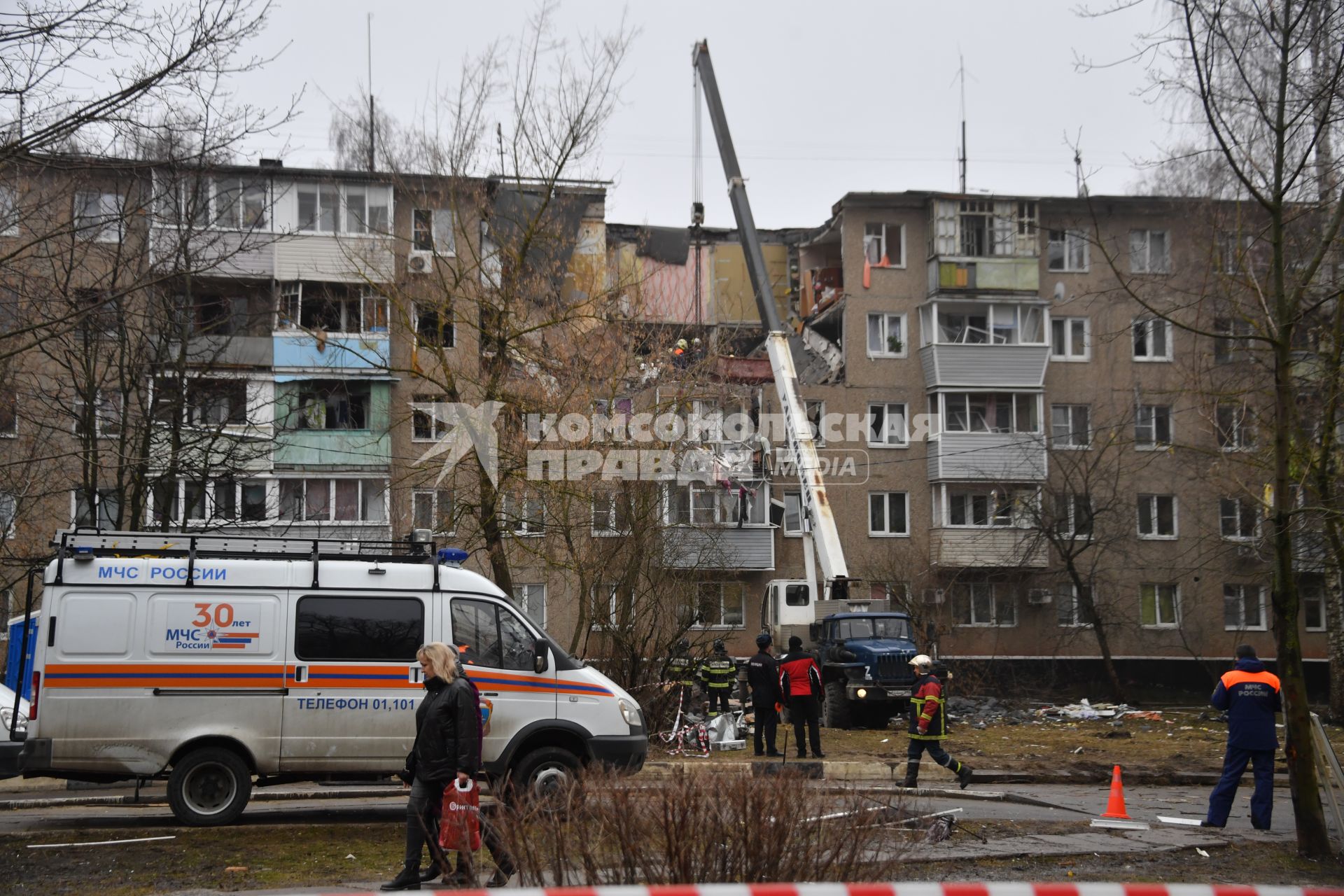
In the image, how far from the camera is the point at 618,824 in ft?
20.5

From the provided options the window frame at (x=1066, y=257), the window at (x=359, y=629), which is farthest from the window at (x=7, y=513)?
the window frame at (x=1066, y=257)

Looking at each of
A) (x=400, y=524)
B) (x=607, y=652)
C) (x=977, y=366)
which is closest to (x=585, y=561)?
(x=607, y=652)

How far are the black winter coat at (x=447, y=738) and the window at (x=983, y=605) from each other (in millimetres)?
34444

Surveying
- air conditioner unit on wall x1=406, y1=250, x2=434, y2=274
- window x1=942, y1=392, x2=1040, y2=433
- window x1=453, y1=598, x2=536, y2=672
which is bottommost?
window x1=453, y1=598, x2=536, y2=672

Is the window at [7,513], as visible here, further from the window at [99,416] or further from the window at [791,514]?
the window at [791,514]

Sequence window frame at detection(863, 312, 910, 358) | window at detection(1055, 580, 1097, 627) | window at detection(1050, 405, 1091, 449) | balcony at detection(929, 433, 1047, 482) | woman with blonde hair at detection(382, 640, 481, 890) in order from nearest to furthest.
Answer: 1. woman with blonde hair at detection(382, 640, 481, 890)
2. window at detection(1055, 580, 1097, 627)
3. balcony at detection(929, 433, 1047, 482)
4. window at detection(1050, 405, 1091, 449)
5. window frame at detection(863, 312, 910, 358)

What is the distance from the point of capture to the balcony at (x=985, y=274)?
4153cm

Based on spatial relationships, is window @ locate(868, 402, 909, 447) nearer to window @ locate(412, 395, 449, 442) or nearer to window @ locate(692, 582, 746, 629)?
window @ locate(692, 582, 746, 629)

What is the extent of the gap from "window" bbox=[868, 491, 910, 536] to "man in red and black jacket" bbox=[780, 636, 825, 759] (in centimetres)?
2406

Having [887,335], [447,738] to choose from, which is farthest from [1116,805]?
[887,335]

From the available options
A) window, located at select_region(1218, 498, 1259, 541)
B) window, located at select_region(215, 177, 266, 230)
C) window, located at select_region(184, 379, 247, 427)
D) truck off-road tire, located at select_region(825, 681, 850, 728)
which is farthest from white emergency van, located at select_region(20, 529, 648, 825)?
window, located at select_region(1218, 498, 1259, 541)

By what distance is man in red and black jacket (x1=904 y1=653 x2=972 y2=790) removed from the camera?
45.2 feet

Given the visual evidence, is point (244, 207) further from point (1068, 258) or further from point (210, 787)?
point (1068, 258)

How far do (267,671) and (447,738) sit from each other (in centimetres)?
420
